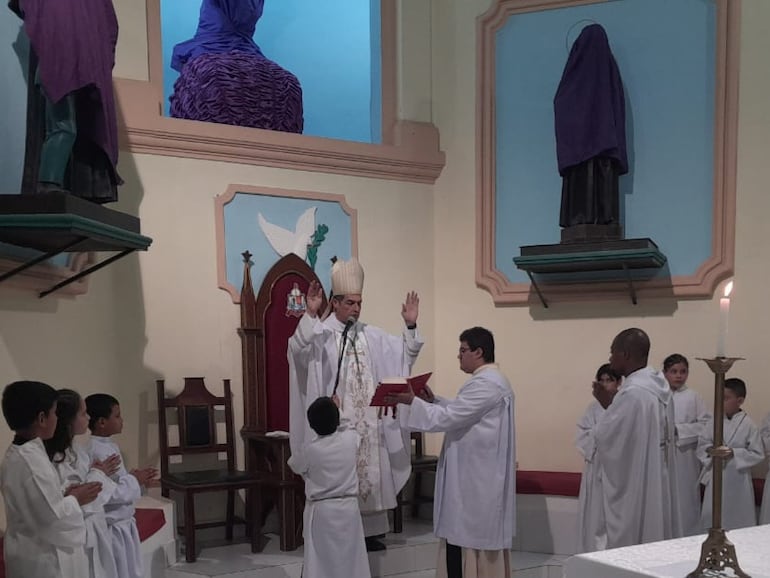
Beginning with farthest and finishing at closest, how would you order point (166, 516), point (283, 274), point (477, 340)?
point (283, 274)
point (166, 516)
point (477, 340)

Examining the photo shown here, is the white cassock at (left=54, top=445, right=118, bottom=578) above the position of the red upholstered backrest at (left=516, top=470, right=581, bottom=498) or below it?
above

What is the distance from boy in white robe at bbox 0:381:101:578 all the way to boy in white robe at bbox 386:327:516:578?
190cm

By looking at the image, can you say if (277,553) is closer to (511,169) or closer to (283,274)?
(283,274)

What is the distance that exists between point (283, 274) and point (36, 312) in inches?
76.7

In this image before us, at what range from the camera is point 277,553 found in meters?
5.34

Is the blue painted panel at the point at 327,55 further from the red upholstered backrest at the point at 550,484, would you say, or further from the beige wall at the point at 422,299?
the red upholstered backrest at the point at 550,484

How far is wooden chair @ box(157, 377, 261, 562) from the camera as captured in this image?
536 centimetres

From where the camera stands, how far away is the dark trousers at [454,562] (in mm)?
4676

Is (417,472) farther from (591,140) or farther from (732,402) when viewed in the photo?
(591,140)

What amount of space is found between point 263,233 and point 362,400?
5.38ft

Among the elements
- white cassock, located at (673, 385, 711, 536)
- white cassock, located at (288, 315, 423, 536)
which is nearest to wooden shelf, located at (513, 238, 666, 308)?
white cassock, located at (673, 385, 711, 536)

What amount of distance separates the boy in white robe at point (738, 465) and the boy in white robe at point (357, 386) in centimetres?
207

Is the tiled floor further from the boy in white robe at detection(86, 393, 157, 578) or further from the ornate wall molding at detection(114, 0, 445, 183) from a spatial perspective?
the ornate wall molding at detection(114, 0, 445, 183)

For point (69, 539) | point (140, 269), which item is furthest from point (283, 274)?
point (69, 539)
